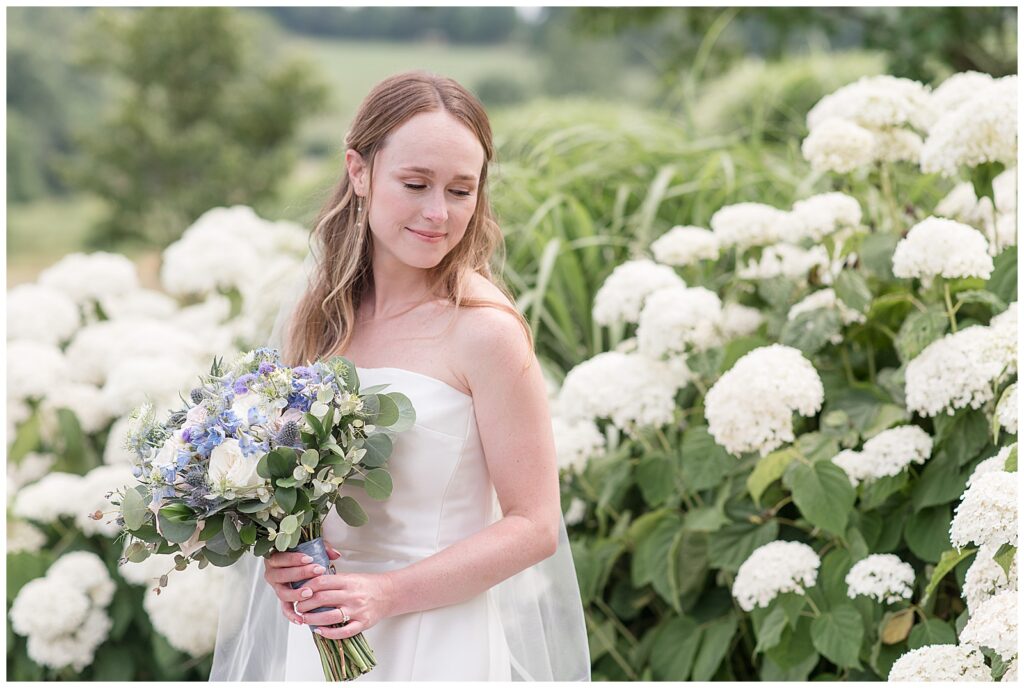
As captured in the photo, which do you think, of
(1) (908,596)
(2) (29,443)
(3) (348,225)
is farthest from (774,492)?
(2) (29,443)

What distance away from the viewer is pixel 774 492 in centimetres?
276

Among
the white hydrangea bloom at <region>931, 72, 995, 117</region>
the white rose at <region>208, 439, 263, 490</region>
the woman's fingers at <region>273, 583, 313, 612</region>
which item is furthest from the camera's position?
the white hydrangea bloom at <region>931, 72, 995, 117</region>

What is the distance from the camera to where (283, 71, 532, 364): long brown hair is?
6.36ft

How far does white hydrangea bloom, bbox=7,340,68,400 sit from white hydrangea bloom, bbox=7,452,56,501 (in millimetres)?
237

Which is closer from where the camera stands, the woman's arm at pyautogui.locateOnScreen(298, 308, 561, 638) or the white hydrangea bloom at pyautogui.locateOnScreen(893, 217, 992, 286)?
the woman's arm at pyautogui.locateOnScreen(298, 308, 561, 638)

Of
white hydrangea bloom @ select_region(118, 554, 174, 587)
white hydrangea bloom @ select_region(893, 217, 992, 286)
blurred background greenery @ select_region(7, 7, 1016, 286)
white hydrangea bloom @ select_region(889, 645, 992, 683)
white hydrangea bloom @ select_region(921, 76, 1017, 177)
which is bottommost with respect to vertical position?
white hydrangea bloom @ select_region(889, 645, 992, 683)

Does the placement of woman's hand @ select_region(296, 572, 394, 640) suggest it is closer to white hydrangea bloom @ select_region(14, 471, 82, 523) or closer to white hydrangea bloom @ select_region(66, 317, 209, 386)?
white hydrangea bloom @ select_region(14, 471, 82, 523)

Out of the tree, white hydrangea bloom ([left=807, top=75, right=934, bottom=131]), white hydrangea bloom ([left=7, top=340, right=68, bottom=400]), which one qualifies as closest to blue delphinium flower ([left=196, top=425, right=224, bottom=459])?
white hydrangea bloom ([left=807, top=75, right=934, bottom=131])

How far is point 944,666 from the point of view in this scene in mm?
1930

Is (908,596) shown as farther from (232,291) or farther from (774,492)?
(232,291)

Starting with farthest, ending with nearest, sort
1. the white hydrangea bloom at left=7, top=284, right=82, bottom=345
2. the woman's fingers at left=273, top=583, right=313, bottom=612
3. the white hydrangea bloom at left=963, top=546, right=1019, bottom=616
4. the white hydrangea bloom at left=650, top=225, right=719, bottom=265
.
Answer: the white hydrangea bloom at left=7, top=284, right=82, bottom=345, the white hydrangea bloom at left=650, top=225, right=719, bottom=265, the white hydrangea bloom at left=963, top=546, right=1019, bottom=616, the woman's fingers at left=273, top=583, right=313, bottom=612

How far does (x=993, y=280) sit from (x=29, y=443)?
3220 millimetres

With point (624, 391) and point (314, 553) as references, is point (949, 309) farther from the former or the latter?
point (314, 553)

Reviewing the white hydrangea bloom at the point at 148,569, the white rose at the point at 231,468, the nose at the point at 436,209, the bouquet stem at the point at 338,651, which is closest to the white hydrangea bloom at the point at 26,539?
the white hydrangea bloom at the point at 148,569
